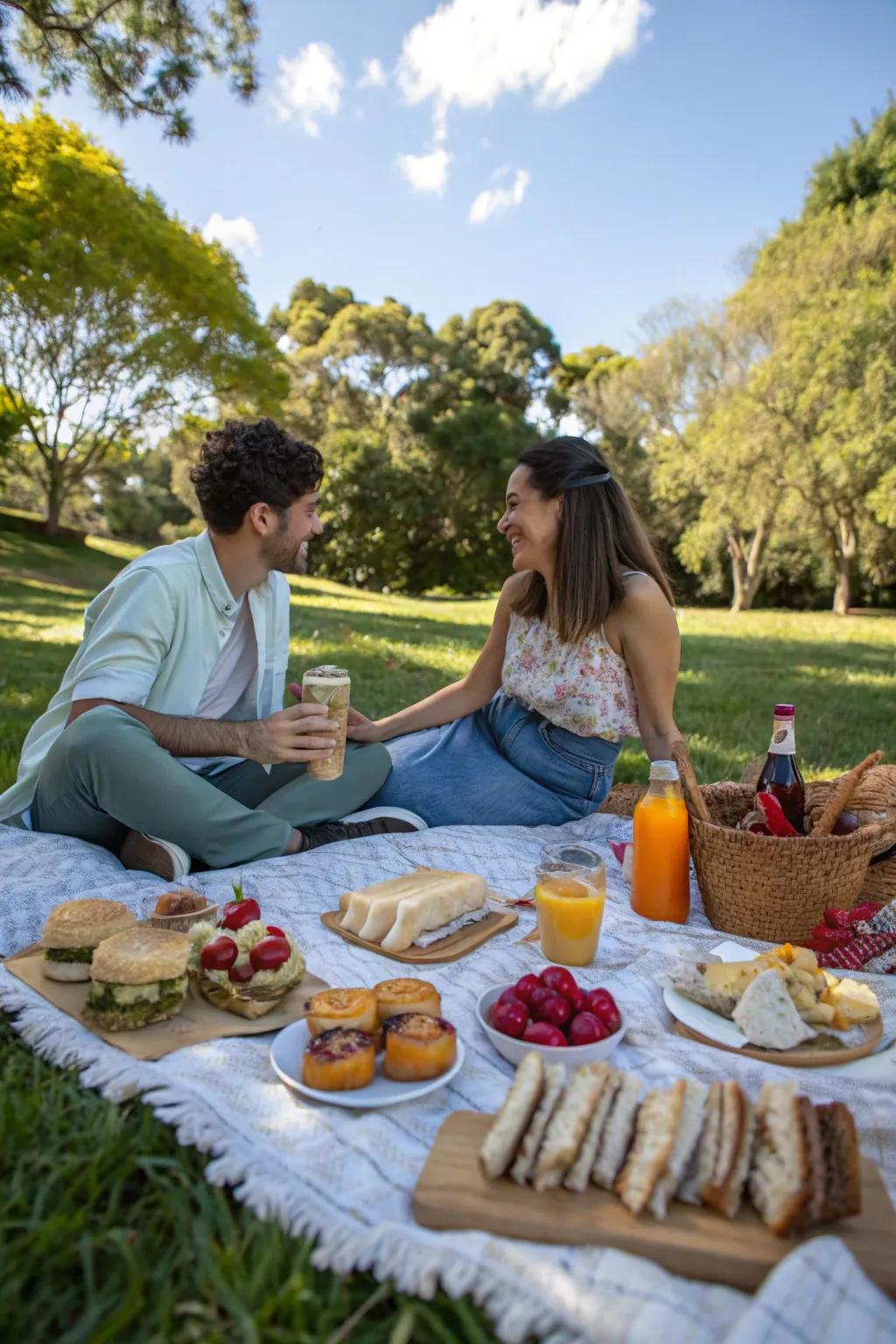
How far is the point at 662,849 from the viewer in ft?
9.96

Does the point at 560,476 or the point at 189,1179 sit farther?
the point at 560,476

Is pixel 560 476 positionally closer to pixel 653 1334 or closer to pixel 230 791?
pixel 230 791

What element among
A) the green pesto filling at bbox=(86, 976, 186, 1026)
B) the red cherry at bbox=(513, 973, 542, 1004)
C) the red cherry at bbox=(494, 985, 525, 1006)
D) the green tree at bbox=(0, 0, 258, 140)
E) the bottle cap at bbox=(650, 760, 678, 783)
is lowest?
the green pesto filling at bbox=(86, 976, 186, 1026)

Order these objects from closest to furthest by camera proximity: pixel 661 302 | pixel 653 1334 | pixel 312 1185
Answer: pixel 653 1334
pixel 312 1185
pixel 661 302

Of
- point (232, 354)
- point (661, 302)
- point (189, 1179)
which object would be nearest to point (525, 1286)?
point (189, 1179)

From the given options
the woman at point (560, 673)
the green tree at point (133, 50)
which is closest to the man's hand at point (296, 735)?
the woman at point (560, 673)

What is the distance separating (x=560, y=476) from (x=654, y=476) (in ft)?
77.1

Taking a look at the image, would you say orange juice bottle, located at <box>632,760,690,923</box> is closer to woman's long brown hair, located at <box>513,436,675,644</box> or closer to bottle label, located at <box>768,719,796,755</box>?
bottle label, located at <box>768,719,796,755</box>

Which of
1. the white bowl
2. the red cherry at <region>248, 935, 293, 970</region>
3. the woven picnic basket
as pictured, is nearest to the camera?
the white bowl

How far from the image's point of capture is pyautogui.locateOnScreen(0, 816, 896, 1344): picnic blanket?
1.33 metres

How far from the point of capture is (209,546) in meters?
3.74

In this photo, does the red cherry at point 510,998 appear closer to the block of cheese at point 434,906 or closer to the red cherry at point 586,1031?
the red cherry at point 586,1031

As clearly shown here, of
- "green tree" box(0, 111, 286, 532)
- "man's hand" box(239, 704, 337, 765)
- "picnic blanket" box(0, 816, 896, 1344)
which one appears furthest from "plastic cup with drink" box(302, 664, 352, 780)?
"green tree" box(0, 111, 286, 532)

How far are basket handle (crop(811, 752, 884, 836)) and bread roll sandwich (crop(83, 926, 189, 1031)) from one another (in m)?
2.03
